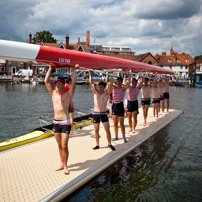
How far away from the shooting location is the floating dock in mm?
4199

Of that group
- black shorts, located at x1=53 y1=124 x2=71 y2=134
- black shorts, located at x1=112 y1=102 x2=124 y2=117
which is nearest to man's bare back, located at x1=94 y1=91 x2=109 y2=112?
black shorts, located at x1=112 y1=102 x2=124 y2=117

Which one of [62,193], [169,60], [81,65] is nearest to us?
[62,193]

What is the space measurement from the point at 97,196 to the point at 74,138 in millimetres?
3166

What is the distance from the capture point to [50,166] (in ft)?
17.5

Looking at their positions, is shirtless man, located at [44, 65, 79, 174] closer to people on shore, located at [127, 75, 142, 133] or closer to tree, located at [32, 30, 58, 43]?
people on shore, located at [127, 75, 142, 133]

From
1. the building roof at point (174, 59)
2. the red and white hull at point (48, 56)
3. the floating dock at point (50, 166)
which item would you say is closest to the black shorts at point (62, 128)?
the floating dock at point (50, 166)

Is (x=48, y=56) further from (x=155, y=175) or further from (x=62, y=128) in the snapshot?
(x=155, y=175)

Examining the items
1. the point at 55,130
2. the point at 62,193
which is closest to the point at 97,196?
the point at 62,193

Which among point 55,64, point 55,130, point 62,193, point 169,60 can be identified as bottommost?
point 62,193

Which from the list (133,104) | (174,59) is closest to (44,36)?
(174,59)

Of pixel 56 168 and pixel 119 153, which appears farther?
pixel 119 153

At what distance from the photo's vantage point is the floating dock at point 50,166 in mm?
4199

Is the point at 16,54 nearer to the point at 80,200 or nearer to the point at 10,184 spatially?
the point at 10,184

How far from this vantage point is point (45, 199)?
3943mm
